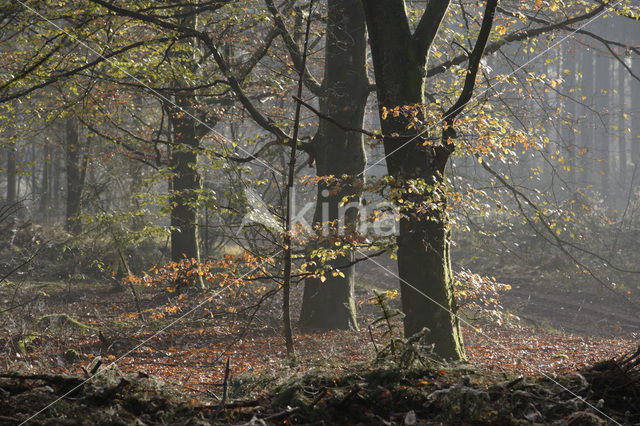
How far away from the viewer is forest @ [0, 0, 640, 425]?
7.46 ft

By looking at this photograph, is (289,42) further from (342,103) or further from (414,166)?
Result: (414,166)

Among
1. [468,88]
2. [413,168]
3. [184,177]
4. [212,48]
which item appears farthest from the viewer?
[184,177]

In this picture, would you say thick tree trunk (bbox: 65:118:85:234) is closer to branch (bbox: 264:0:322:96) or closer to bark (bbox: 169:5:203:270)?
bark (bbox: 169:5:203:270)

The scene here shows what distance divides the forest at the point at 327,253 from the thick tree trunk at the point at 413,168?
0.03 m

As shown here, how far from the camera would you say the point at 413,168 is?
5.88 metres

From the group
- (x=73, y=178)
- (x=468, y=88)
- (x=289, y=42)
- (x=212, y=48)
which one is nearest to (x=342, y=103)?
(x=289, y=42)

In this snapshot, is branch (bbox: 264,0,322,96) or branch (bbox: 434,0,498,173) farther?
branch (bbox: 264,0,322,96)

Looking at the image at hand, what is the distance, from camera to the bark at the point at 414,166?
590 centimetres

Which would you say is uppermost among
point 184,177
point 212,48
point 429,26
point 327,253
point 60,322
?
point 212,48

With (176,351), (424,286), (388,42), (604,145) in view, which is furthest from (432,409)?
(604,145)

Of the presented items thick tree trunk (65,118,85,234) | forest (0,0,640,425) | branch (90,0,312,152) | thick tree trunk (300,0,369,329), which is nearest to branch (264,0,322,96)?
forest (0,0,640,425)

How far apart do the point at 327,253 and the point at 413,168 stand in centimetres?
172

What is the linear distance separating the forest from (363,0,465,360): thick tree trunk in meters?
0.03

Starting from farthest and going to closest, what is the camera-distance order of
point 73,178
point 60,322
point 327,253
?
point 73,178 → point 60,322 → point 327,253
